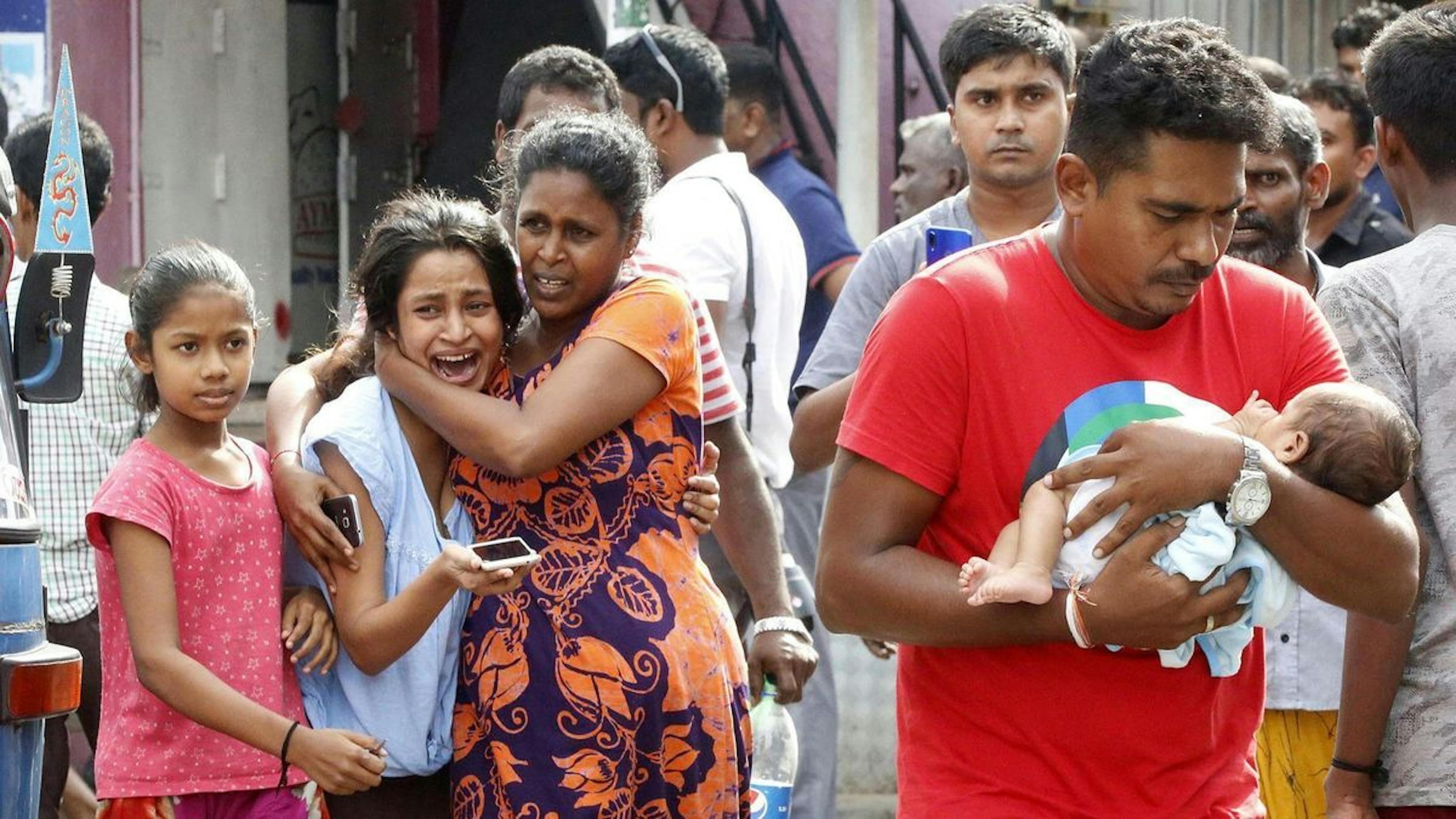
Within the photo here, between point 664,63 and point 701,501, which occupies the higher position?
point 664,63

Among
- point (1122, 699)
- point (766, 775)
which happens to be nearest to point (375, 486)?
point (1122, 699)

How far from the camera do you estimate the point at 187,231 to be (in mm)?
9914

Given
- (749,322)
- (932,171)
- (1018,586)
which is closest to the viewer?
(1018,586)

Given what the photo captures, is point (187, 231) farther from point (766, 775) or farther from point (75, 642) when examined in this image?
point (766, 775)

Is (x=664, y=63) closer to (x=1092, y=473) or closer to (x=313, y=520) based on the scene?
(x=313, y=520)

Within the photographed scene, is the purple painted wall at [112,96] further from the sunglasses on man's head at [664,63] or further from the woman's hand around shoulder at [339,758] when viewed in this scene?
the woman's hand around shoulder at [339,758]

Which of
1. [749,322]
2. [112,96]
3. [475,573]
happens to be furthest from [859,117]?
[475,573]

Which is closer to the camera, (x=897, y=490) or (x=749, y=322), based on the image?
(x=897, y=490)

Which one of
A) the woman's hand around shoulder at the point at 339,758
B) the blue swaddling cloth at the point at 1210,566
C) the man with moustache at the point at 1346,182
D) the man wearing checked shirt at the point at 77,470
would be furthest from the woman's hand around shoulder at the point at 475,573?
the man with moustache at the point at 1346,182

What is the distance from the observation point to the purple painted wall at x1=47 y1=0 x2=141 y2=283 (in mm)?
9398

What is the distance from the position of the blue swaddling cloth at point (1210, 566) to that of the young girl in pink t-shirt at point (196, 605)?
4.58 feet

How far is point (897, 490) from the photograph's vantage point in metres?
Result: 2.92

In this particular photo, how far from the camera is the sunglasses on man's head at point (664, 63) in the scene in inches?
232

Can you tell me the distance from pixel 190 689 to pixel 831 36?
764cm
